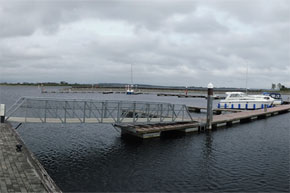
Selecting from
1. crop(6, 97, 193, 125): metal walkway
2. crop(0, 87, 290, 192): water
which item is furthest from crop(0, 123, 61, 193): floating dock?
crop(6, 97, 193, 125): metal walkway

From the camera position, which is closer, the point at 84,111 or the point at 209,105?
the point at 84,111

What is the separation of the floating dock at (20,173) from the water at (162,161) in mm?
2623

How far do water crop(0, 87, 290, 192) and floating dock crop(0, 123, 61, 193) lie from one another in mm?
2623

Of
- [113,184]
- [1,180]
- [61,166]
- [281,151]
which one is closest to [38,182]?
[1,180]

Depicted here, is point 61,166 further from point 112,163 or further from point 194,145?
point 194,145

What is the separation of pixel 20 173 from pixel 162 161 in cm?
999

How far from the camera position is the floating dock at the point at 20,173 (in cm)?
885

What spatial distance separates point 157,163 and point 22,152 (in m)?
8.61

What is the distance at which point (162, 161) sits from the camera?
695 inches

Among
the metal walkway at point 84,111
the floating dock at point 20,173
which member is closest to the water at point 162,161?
Answer: the metal walkway at point 84,111

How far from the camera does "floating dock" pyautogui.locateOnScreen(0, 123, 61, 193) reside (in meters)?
8.85

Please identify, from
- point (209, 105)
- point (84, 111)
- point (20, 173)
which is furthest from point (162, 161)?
point (209, 105)

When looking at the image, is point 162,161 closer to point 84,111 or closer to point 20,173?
point 84,111

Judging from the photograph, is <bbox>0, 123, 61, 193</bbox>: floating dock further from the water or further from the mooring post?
the mooring post
